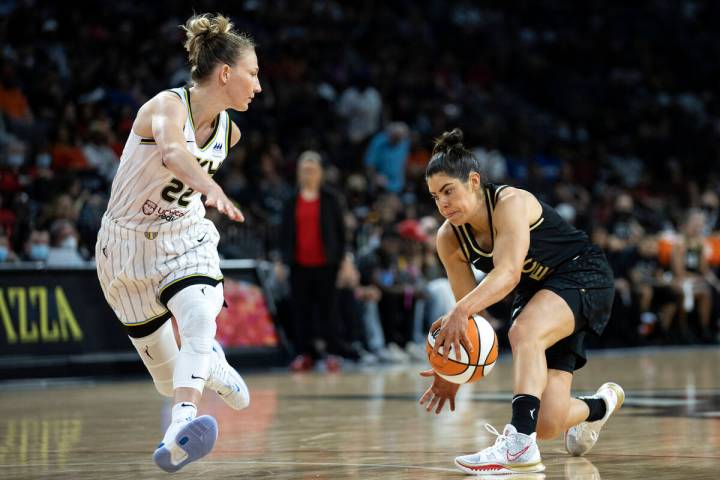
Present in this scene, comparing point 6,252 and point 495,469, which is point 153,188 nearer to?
point 495,469

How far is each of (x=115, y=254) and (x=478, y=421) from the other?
266 centimetres

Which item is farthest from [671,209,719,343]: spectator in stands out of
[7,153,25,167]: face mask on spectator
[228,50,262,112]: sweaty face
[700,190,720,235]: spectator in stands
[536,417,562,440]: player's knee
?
[228,50,262,112]: sweaty face

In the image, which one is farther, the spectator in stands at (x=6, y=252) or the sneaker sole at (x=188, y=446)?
the spectator in stands at (x=6, y=252)

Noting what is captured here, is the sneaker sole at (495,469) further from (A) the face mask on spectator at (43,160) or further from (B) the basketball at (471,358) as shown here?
(A) the face mask on spectator at (43,160)

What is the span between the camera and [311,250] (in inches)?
462

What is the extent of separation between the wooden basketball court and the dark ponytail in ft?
4.01

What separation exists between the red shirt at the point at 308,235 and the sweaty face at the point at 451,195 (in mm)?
6819

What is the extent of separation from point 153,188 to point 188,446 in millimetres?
1151

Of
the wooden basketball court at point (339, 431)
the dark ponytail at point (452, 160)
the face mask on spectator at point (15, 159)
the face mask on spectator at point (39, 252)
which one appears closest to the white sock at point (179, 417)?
the wooden basketball court at point (339, 431)

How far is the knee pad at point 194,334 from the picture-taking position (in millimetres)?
4582

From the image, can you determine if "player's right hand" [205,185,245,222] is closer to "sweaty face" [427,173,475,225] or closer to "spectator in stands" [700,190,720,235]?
"sweaty face" [427,173,475,225]

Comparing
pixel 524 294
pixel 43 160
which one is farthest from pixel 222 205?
pixel 43 160

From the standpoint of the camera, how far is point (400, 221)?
15.1 meters

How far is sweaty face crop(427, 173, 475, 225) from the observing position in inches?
191
